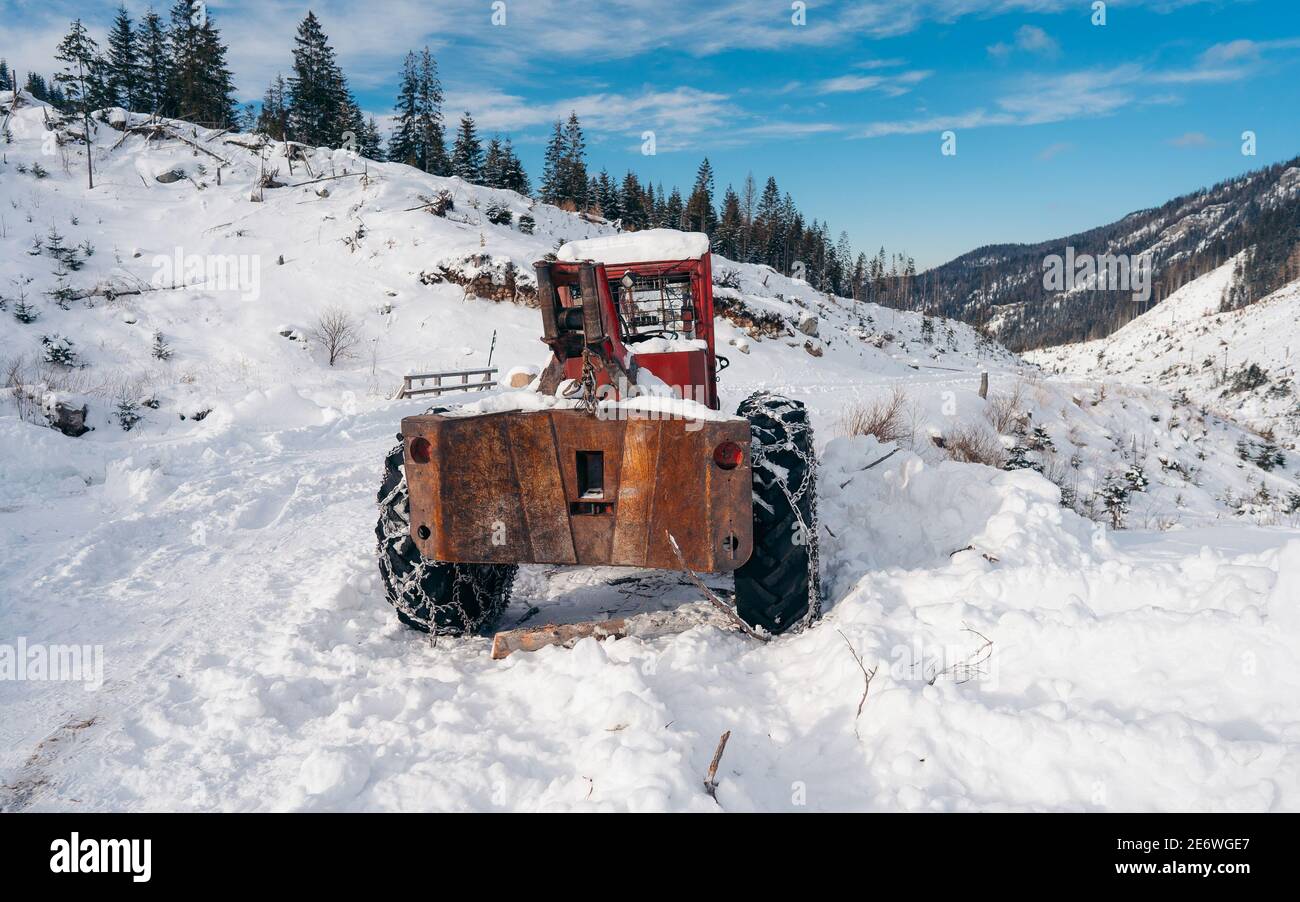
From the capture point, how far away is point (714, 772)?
8.76ft

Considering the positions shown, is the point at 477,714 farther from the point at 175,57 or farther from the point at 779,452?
the point at 175,57

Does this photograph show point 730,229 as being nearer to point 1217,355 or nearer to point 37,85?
point 1217,355

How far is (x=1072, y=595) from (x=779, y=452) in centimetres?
182

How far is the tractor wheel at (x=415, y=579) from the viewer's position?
13.3 feet

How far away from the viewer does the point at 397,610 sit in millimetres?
4227

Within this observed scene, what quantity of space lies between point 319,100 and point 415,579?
5605cm

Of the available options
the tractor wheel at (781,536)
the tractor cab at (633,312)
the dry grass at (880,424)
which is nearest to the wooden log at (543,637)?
the tractor wheel at (781,536)

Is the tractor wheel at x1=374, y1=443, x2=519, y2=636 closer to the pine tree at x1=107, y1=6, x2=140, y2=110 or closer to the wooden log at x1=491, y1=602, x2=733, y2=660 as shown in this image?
the wooden log at x1=491, y1=602, x2=733, y2=660

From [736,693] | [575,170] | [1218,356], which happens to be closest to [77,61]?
[575,170]

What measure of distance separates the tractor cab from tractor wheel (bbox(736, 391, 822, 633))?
2.52 feet

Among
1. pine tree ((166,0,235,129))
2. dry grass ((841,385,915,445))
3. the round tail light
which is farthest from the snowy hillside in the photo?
pine tree ((166,0,235,129))

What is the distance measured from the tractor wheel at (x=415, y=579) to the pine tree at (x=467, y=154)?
49520mm

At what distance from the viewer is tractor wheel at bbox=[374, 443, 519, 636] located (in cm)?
407
